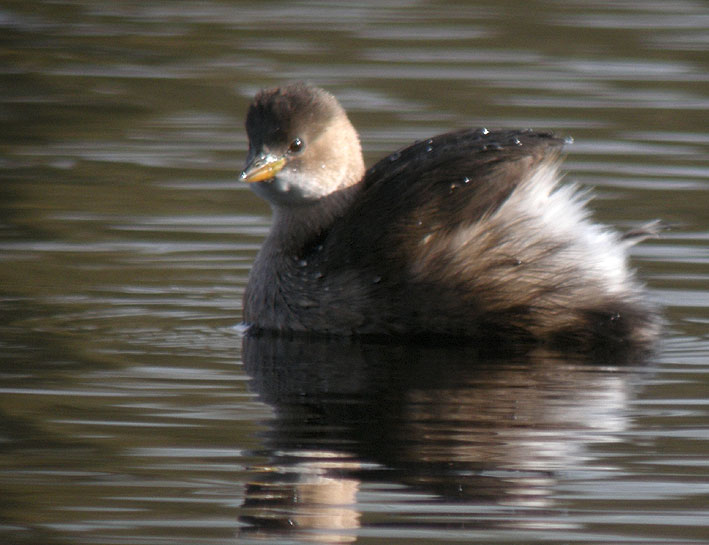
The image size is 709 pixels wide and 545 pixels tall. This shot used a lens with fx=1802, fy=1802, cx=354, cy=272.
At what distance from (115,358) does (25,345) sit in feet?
1.39

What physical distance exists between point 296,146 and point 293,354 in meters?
0.93

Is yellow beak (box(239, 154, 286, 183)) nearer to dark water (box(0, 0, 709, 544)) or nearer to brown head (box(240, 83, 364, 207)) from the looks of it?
brown head (box(240, 83, 364, 207))

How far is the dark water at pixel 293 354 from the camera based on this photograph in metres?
5.05

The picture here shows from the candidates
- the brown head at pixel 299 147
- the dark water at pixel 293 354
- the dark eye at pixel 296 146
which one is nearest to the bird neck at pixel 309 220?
the brown head at pixel 299 147

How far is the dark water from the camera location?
16.6 feet

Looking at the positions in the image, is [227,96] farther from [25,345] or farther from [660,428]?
[660,428]

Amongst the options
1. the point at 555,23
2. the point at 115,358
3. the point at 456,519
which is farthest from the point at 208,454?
the point at 555,23

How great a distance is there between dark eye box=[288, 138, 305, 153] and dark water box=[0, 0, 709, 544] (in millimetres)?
788

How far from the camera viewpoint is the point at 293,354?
23.3 ft

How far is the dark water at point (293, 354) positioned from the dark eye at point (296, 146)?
0.79m

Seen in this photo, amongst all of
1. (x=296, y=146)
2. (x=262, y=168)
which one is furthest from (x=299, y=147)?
(x=262, y=168)

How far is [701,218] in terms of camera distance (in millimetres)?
9117

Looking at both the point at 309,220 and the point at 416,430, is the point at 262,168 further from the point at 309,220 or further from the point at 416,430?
the point at 416,430

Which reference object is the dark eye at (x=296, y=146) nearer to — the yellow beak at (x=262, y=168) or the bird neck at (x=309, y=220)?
the yellow beak at (x=262, y=168)
